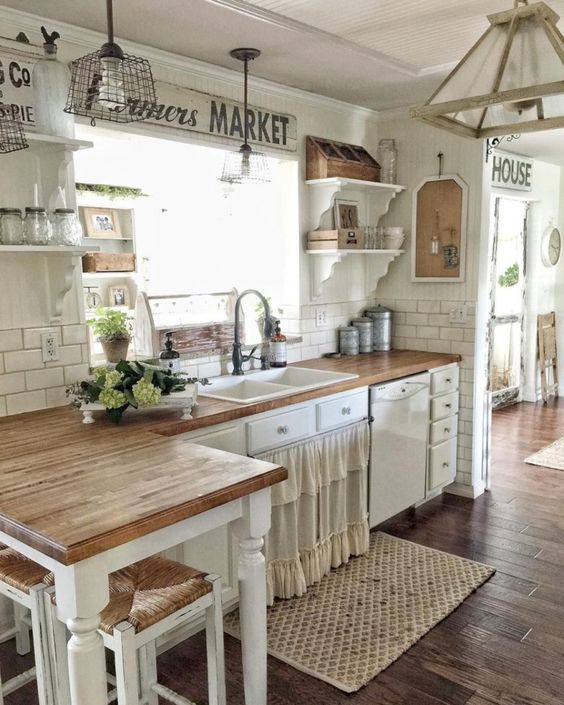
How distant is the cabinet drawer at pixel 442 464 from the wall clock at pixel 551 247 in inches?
143

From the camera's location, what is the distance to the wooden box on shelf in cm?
365

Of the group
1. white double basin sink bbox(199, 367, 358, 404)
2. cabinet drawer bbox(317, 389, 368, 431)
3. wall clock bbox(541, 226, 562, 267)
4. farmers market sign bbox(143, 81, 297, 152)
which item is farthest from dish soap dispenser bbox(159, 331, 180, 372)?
wall clock bbox(541, 226, 562, 267)

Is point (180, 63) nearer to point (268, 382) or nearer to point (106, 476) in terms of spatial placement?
point (268, 382)

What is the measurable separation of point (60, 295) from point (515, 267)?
208 inches

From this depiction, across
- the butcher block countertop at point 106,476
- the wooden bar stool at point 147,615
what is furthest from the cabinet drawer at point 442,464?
the wooden bar stool at point 147,615

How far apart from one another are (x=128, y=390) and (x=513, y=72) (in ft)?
5.42

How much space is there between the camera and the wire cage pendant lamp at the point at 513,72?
171cm

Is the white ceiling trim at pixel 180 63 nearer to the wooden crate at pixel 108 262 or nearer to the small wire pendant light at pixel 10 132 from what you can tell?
the small wire pendant light at pixel 10 132

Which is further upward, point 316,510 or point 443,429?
point 443,429

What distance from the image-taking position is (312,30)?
2693 millimetres

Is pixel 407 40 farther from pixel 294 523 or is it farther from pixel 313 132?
pixel 294 523

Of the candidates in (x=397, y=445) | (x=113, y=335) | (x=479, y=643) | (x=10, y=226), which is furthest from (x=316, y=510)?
(x=10, y=226)

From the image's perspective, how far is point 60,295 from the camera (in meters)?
2.58

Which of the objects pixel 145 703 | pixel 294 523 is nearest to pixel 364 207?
pixel 294 523
